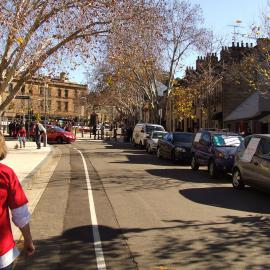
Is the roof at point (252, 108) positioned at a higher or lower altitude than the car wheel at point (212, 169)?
higher

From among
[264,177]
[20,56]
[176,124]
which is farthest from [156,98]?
[264,177]

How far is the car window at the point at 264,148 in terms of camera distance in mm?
A: 12226

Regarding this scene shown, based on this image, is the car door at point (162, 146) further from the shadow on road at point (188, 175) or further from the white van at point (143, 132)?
the white van at point (143, 132)

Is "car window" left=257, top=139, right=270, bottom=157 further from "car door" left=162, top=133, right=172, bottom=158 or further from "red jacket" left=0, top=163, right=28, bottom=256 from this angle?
"car door" left=162, top=133, right=172, bottom=158

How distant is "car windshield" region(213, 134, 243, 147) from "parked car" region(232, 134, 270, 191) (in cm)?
329

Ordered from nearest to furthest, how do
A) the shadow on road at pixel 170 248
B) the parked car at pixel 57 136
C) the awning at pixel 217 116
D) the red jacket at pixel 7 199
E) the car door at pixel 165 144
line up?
the red jacket at pixel 7 199
the shadow on road at pixel 170 248
the car door at pixel 165 144
the parked car at pixel 57 136
the awning at pixel 217 116

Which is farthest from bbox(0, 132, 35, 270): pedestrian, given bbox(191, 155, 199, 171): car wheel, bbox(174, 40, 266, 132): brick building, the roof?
bbox(174, 40, 266, 132): brick building

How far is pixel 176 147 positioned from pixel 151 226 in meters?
14.2

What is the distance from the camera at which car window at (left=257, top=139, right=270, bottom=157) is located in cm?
1223

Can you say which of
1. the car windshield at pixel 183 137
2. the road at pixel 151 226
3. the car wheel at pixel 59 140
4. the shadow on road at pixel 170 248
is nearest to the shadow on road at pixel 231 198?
the road at pixel 151 226

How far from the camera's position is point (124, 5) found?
17766 mm

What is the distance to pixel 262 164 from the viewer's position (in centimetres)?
1198

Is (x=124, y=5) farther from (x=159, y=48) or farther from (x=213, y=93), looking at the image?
(x=213, y=93)

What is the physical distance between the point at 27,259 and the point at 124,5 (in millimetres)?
13025
